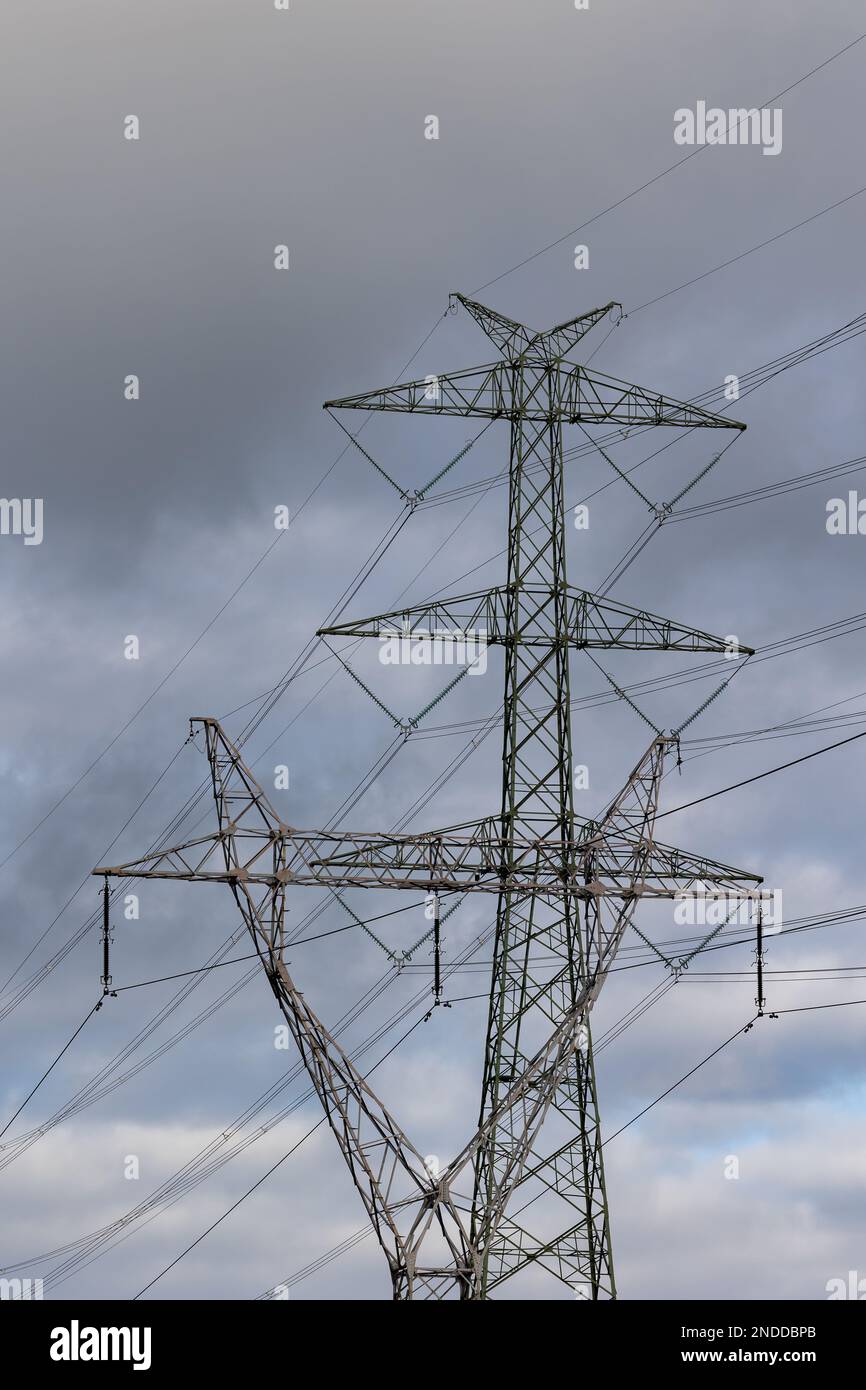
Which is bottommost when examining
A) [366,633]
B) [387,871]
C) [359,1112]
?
[359,1112]

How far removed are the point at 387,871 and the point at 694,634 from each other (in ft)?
37.6

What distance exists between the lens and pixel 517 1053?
70.9 meters
